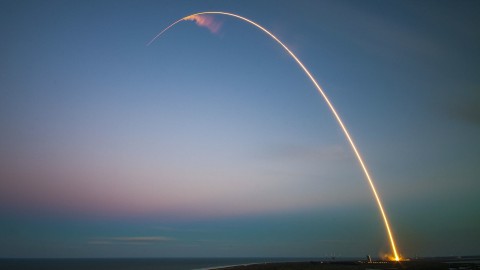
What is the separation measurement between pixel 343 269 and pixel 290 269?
10244mm

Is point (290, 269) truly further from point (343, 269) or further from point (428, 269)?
point (428, 269)

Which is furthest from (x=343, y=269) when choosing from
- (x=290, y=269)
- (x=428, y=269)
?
(x=428, y=269)

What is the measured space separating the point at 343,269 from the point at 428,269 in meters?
16.8

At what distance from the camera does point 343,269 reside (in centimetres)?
7025

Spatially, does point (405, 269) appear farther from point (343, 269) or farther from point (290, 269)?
point (290, 269)

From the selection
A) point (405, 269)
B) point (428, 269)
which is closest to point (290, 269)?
point (405, 269)

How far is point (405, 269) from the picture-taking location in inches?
2778

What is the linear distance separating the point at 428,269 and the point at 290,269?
88.7 feet

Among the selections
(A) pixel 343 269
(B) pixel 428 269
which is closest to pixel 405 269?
(B) pixel 428 269

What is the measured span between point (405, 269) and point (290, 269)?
2243 cm

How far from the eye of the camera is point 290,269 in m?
71.1

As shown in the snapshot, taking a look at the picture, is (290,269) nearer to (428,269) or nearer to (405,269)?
(405,269)

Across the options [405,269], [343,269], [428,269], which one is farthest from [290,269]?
[428,269]
